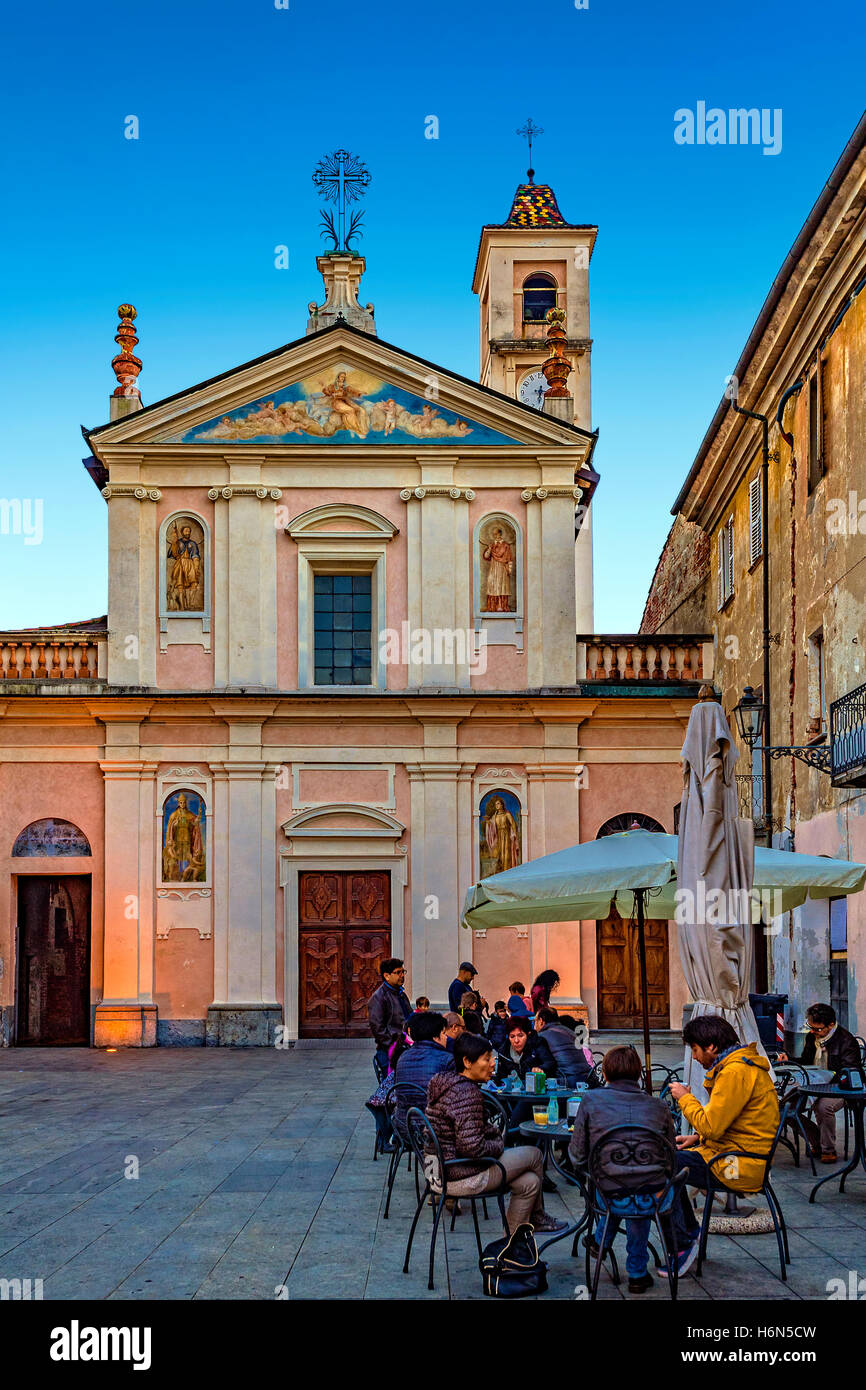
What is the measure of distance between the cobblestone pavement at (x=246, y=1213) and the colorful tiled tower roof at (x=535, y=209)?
97.8 feet

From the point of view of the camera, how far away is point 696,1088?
925 cm

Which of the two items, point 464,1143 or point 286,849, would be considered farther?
point 286,849

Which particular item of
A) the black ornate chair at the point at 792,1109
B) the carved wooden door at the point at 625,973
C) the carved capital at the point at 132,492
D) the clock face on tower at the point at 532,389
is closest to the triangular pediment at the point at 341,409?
the carved capital at the point at 132,492

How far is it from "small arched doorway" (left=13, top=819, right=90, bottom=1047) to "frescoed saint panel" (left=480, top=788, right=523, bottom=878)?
6427 millimetres

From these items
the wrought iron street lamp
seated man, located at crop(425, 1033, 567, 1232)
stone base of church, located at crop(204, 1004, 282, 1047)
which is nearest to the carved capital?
stone base of church, located at crop(204, 1004, 282, 1047)

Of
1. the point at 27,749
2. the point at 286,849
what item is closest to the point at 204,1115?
the point at 286,849

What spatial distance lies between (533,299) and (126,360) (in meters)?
17.8

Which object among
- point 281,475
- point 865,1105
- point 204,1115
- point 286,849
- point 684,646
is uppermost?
point 281,475

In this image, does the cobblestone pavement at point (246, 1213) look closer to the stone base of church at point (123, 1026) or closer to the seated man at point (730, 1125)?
the seated man at point (730, 1125)

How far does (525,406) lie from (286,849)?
8.30 meters

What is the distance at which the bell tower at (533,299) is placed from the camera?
3853 cm

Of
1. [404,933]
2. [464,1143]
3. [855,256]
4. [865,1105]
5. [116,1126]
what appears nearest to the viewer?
[464,1143]

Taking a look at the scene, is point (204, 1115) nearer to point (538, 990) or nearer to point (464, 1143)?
point (538, 990)
